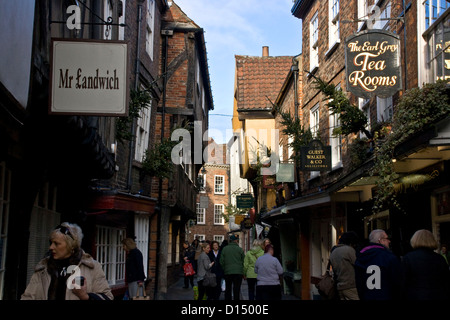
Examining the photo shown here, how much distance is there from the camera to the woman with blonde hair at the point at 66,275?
4.20 metres

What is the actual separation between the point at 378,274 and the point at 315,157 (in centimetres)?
813

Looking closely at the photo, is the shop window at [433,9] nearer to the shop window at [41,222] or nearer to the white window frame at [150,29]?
the shop window at [41,222]

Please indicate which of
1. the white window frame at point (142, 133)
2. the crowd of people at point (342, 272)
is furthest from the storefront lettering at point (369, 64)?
the white window frame at point (142, 133)

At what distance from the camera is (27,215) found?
7305 millimetres

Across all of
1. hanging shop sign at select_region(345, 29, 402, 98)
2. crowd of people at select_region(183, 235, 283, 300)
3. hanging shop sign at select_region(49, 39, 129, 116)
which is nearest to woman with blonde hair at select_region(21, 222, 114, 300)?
hanging shop sign at select_region(49, 39, 129, 116)

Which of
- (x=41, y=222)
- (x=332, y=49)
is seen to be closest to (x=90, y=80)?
(x=41, y=222)

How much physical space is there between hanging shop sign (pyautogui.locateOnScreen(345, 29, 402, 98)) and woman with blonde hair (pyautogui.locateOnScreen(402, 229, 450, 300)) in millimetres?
3683

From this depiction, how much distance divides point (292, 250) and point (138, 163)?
29.9 ft

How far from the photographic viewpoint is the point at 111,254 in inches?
504

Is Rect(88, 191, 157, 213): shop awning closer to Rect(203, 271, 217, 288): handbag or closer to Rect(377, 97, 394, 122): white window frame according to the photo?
Rect(203, 271, 217, 288): handbag

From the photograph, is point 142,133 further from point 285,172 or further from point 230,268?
point 285,172

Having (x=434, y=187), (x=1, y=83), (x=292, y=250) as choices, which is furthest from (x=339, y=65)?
(x=1, y=83)

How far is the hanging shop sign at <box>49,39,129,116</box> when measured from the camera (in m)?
6.23
